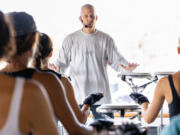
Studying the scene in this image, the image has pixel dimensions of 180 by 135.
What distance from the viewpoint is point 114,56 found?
137 inches

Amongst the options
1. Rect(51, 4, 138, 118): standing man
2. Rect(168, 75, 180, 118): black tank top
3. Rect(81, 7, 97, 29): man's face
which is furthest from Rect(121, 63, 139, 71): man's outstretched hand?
Rect(168, 75, 180, 118): black tank top

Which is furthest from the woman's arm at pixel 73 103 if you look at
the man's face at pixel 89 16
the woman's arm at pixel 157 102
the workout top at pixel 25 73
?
the man's face at pixel 89 16

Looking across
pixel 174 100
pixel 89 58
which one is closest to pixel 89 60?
pixel 89 58

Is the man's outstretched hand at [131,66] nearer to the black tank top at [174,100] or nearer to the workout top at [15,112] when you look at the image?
the black tank top at [174,100]

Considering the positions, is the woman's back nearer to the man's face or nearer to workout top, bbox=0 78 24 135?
workout top, bbox=0 78 24 135

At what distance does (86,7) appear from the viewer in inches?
136

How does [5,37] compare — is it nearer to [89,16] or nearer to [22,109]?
[22,109]

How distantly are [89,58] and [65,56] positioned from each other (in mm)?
261

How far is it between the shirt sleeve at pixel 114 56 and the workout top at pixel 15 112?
2.49 meters

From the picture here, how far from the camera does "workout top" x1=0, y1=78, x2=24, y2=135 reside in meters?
0.96

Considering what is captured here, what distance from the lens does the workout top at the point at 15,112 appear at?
3.15 ft

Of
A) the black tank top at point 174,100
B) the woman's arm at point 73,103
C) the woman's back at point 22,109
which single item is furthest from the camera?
the woman's arm at point 73,103

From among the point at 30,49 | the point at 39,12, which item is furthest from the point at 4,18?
the point at 39,12

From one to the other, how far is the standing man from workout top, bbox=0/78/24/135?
93.3 inches
